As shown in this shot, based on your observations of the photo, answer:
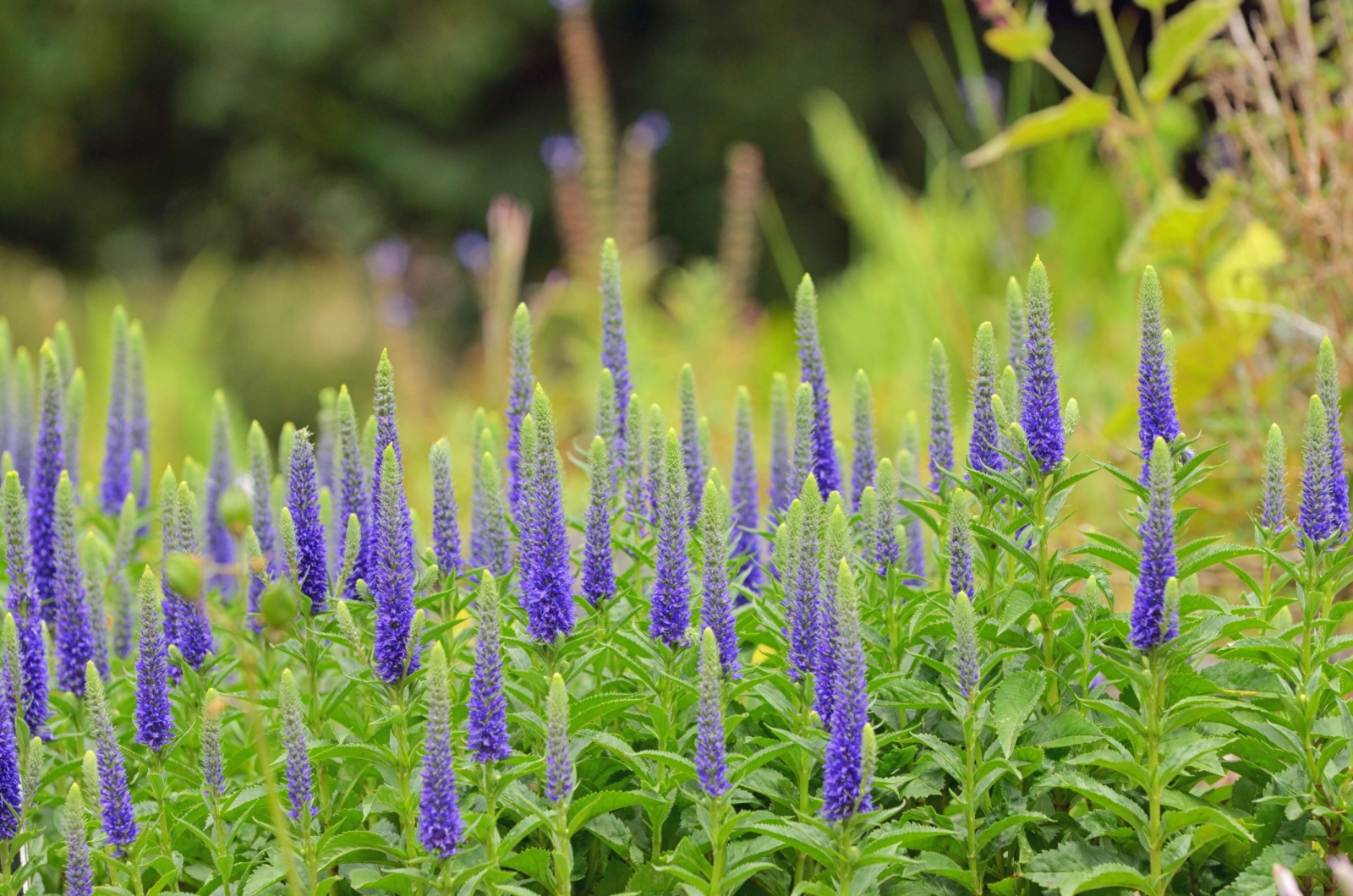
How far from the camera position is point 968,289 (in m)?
7.71

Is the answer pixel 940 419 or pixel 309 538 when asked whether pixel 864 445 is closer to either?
pixel 940 419

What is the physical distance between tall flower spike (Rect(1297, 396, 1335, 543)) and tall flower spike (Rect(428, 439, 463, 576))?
135cm

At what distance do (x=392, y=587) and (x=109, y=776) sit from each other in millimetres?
496

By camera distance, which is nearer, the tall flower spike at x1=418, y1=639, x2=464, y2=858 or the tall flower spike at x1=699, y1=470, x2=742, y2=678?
the tall flower spike at x1=418, y1=639, x2=464, y2=858

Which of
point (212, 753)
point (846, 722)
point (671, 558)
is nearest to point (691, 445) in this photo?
point (671, 558)

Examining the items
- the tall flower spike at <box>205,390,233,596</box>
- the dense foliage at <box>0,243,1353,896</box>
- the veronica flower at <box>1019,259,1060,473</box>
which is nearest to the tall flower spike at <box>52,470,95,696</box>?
the dense foliage at <box>0,243,1353,896</box>

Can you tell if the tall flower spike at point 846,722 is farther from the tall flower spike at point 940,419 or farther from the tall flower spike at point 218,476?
the tall flower spike at point 218,476

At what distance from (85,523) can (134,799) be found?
117 centimetres

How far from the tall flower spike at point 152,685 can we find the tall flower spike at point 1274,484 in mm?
1724

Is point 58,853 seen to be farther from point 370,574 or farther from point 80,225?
point 80,225

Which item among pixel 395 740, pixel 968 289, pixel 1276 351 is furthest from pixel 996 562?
pixel 968 289

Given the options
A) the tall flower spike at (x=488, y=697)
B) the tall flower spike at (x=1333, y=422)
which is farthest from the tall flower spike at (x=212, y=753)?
the tall flower spike at (x=1333, y=422)

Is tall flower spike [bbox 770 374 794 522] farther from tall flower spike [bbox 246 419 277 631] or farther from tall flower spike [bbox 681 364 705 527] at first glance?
tall flower spike [bbox 246 419 277 631]

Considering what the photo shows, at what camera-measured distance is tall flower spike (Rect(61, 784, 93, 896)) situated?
1.82m
